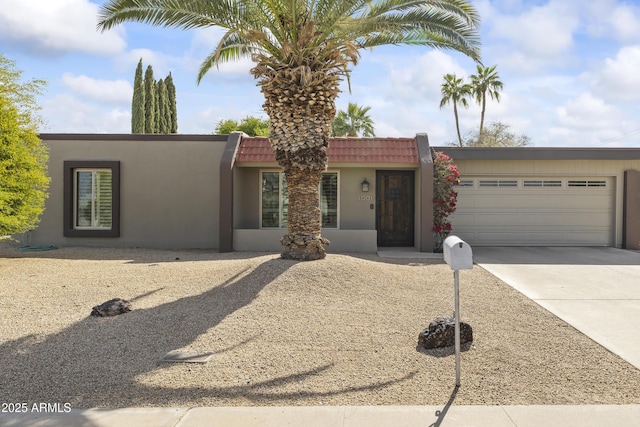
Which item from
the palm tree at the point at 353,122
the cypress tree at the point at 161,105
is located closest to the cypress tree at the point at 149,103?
the cypress tree at the point at 161,105

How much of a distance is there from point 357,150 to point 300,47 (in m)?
5.69

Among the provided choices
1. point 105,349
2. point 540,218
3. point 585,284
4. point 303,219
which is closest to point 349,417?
point 105,349

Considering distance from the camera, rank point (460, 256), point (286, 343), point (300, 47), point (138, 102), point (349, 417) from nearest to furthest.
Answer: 1. point (349, 417)
2. point (460, 256)
3. point (286, 343)
4. point (300, 47)
5. point (138, 102)

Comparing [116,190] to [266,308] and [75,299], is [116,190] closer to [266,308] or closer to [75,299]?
[75,299]

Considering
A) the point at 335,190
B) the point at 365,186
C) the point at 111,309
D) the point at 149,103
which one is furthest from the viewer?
the point at 149,103

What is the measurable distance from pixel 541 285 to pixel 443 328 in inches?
181

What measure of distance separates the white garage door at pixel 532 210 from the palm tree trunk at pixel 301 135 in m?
7.37

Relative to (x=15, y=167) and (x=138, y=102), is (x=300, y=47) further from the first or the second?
(x=138, y=102)

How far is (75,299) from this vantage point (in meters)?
7.85

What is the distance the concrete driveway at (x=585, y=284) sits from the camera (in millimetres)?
6532

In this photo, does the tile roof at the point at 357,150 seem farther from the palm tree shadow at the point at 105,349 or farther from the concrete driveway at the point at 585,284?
the palm tree shadow at the point at 105,349

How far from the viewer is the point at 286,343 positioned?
5.77 metres

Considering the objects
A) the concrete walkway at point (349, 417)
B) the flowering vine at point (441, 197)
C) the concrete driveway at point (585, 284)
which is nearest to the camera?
the concrete walkway at point (349, 417)

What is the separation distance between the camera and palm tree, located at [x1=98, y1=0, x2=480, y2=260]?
9.14m
